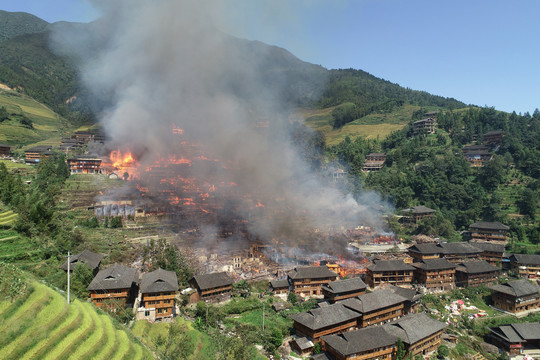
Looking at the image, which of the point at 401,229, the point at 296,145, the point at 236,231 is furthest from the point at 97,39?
the point at 401,229

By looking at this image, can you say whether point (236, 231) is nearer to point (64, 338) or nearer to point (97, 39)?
point (64, 338)

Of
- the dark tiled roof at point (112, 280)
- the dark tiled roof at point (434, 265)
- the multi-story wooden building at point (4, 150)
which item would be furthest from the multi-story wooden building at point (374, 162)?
the multi-story wooden building at point (4, 150)

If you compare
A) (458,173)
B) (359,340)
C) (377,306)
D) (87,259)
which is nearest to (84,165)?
(87,259)

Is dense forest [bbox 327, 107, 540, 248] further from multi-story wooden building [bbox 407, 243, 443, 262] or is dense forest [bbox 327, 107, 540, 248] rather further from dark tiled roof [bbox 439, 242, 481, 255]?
multi-story wooden building [bbox 407, 243, 443, 262]

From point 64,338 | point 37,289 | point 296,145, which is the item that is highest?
point 296,145

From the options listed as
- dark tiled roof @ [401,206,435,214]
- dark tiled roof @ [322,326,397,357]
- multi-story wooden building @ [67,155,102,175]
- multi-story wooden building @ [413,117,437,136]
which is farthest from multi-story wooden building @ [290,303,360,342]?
multi-story wooden building @ [413,117,437,136]

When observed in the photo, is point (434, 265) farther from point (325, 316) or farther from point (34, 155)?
point (34, 155)
